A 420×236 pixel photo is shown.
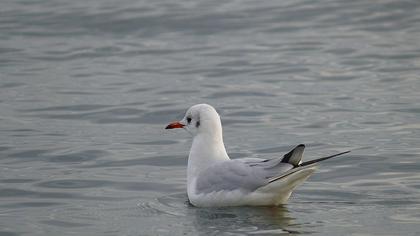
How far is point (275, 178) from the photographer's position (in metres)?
8.20

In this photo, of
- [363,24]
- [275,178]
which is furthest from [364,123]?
[363,24]

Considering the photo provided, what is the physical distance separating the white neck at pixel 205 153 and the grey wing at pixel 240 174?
160 millimetres

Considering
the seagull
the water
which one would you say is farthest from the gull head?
the water

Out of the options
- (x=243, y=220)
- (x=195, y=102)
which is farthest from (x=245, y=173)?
(x=195, y=102)

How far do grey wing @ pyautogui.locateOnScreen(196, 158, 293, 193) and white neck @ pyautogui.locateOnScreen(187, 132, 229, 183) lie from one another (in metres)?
0.16

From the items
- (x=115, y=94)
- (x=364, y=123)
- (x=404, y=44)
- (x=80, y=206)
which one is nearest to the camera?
(x=80, y=206)

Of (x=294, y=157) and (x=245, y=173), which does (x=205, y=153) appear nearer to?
(x=245, y=173)

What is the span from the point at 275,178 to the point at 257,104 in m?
4.93

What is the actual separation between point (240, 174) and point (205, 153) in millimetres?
684

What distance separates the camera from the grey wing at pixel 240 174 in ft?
27.2

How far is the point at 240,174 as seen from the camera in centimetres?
845

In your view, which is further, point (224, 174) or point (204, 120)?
point (204, 120)

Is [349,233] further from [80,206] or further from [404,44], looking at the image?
[404,44]

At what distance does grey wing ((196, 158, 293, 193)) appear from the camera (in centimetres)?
829
